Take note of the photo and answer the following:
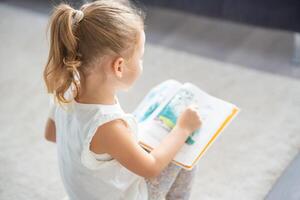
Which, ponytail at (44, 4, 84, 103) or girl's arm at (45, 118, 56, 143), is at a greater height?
ponytail at (44, 4, 84, 103)

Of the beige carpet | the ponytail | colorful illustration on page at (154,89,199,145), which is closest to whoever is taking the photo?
the ponytail

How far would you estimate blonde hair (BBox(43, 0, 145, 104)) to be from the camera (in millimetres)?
961

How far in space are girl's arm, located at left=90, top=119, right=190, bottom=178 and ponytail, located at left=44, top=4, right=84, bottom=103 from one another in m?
0.11

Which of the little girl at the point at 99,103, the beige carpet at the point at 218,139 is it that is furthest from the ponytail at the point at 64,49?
the beige carpet at the point at 218,139

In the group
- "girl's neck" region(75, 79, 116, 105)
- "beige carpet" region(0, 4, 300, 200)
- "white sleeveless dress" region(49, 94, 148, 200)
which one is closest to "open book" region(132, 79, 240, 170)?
"white sleeveless dress" region(49, 94, 148, 200)

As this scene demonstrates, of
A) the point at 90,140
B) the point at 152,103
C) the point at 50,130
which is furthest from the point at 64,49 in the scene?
the point at 152,103

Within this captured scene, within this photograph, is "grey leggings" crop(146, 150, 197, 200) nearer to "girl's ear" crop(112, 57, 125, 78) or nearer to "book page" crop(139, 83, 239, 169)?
"book page" crop(139, 83, 239, 169)

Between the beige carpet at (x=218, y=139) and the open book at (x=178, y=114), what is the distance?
0.35 m

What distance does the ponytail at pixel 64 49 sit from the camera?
96 cm

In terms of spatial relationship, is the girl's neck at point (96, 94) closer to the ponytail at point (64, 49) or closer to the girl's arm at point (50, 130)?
the ponytail at point (64, 49)

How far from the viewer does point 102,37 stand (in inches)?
37.7

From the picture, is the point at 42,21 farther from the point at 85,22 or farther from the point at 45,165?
the point at 85,22

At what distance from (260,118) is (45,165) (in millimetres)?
800

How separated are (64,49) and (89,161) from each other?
0.80 feet
